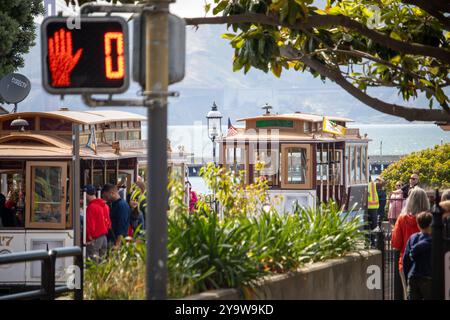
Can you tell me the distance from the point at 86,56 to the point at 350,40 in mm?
8271

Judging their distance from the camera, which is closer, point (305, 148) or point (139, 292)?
point (139, 292)

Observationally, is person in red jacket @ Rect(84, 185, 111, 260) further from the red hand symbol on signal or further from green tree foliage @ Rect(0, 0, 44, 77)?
the red hand symbol on signal

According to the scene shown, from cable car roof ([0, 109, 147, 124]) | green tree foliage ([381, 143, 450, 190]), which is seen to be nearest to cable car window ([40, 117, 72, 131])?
cable car roof ([0, 109, 147, 124])

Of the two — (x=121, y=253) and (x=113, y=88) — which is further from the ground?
(x=113, y=88)

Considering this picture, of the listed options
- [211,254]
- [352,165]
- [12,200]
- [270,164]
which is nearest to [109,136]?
[12,200]

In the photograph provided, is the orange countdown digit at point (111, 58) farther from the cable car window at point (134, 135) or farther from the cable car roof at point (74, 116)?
the cable car window at point (134, 135)

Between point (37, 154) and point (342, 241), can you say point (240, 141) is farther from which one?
point (342, 241)

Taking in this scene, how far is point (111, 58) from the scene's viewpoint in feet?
23.1

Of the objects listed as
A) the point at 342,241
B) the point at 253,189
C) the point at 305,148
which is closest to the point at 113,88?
the point at 342,241

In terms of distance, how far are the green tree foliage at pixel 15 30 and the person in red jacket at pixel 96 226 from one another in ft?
24.1

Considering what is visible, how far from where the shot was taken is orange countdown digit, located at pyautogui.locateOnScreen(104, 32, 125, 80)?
702 cm

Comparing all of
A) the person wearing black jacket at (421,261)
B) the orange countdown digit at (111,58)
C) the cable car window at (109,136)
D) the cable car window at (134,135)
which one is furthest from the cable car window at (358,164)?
the orange countdown digit at (111,58)

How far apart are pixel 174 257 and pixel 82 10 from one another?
7.69 ft
